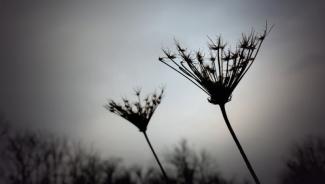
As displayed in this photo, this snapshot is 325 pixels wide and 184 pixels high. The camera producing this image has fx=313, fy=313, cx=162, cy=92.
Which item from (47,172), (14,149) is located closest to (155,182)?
(47,172)

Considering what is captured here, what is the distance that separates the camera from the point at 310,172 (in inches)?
2249

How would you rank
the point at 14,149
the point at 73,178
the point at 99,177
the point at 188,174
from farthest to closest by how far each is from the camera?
1. the point at 188,174
2. the point at 99,177
3. the point at 73,178
4. the point at 14,149

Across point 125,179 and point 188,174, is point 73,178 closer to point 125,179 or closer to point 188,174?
point 125,179

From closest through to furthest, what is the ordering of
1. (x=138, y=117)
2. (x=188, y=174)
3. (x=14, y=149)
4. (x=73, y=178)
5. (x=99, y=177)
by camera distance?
(x=138, y=117), (x=14, y=149), (x=73, y=178), (x=99, y=177), (x=188, y=174)

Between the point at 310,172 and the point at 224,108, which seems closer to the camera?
the point at 224,108

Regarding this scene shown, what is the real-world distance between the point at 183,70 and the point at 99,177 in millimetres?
47403

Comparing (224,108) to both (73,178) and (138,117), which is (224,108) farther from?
(73,178)

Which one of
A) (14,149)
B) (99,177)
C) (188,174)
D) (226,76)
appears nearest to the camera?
(226,76)

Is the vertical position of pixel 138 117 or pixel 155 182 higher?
pixel 138 117

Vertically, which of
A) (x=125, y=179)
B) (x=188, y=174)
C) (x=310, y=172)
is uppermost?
(x=125, y=179)

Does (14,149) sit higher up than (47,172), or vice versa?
(14,149)

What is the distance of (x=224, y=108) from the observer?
6.48 metres

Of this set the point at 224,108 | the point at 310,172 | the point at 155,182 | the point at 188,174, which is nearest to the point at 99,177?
the point at 155,182

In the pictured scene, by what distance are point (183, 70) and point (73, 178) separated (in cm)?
3890
